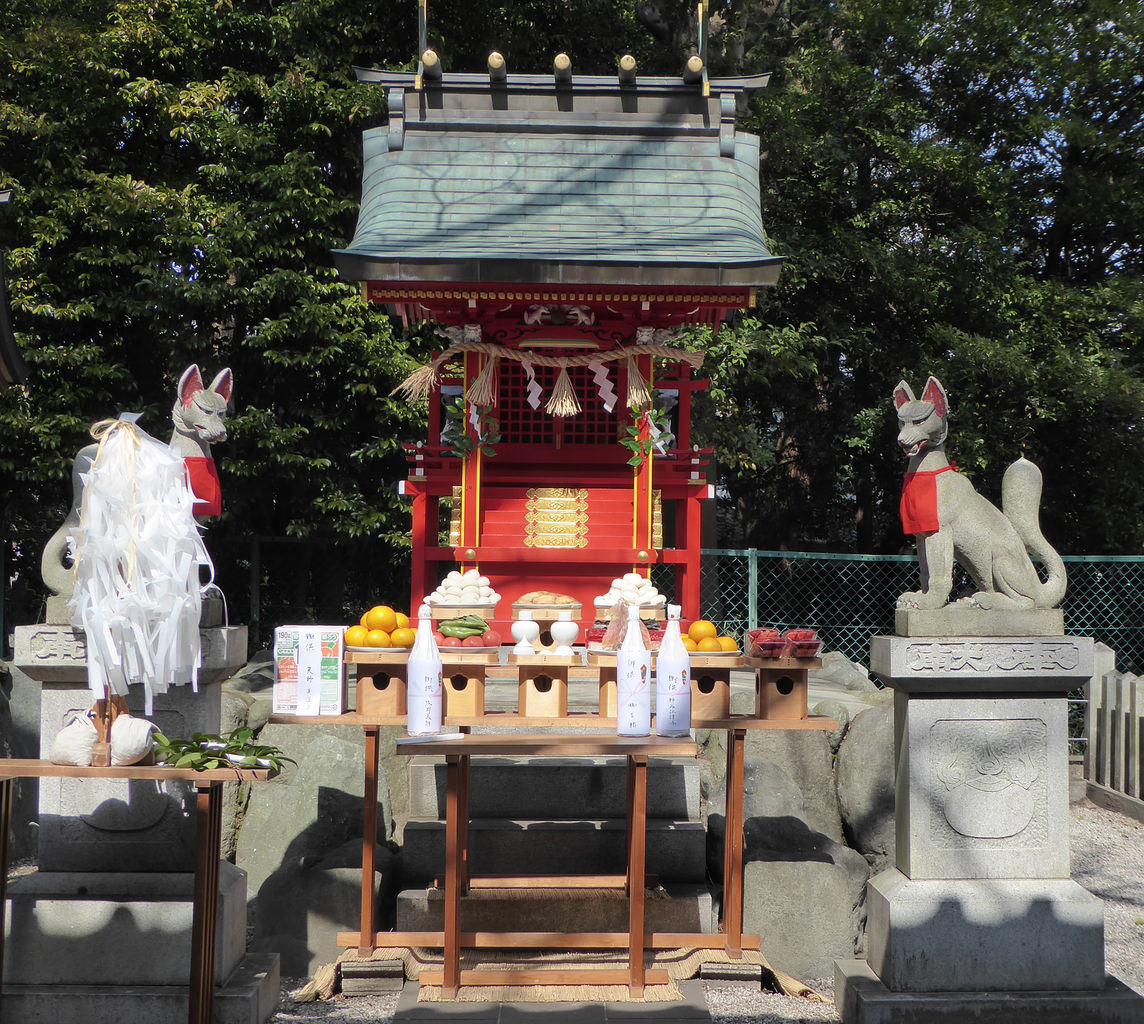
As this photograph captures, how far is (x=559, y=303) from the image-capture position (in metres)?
7.70

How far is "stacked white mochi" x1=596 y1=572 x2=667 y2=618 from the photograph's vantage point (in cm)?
659

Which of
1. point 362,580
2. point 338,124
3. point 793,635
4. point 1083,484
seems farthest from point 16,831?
point 1083,484

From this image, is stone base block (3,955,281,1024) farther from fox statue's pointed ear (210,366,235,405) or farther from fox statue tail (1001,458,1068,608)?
fox statue tail (1001,458,1068,608)

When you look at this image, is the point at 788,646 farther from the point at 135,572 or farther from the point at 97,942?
the point at 97,942

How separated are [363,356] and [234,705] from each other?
535 cm

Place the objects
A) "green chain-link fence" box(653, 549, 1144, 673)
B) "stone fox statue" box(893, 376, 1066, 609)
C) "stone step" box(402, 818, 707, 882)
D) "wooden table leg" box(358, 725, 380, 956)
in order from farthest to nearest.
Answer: "green chain-link fence" box(653, 549, 1144, 673) → "stone step" box(402, 818, 707, 882) → "wooden table leg" box(358, 725, 380, 956) → "stone fox statue" box(893, 376, 1066, 609)

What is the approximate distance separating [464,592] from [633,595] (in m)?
1.10

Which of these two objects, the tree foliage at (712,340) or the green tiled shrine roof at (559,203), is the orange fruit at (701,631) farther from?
the tree foliage at (712,340)

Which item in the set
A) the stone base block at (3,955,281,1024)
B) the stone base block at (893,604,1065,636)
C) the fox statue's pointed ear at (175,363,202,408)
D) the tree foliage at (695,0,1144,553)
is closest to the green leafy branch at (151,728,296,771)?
the stone base block at (3,955,281,1024)

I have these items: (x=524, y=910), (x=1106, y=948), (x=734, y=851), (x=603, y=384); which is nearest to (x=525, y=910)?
(x=524, y=910)

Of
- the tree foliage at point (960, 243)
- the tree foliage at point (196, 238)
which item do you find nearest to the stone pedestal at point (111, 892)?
the tree foliage at point (196, 238)

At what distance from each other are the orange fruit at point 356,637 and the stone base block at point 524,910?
4.96ft

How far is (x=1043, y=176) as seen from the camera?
14023 millimetres

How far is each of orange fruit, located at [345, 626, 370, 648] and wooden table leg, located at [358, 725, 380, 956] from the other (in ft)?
1.46
